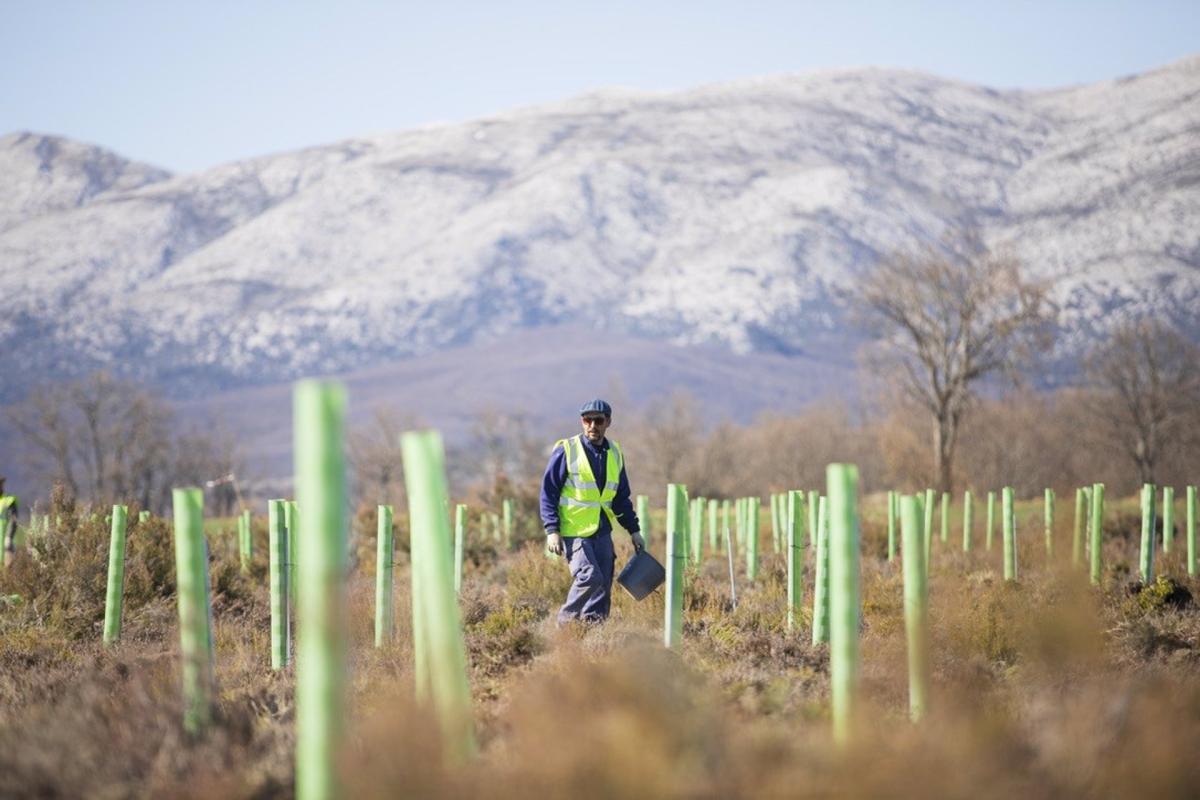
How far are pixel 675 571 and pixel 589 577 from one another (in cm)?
110

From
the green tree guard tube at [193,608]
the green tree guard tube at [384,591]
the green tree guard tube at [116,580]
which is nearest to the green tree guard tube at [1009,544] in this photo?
the green tree guard tube at [384,591]

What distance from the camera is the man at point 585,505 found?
9516mm

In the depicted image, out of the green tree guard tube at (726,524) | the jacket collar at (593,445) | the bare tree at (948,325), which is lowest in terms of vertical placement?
the green tree guard tube at (726,524)

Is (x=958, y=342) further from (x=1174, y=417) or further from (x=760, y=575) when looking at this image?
(x=760, y=575)

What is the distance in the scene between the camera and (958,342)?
144ft

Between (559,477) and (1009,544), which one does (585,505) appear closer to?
A: (559,477)

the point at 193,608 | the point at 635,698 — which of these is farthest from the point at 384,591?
the point at 635,698

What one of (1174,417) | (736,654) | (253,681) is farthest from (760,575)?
(1174,417)

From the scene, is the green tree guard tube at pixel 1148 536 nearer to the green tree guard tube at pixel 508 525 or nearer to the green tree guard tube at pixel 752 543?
the green tree guard tube at pixel 752 543

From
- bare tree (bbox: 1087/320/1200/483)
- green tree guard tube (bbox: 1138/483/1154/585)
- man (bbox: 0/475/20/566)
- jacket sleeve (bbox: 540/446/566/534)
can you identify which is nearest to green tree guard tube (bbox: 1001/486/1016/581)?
green tree guard tube (bbox: 1138/483/1154/585)

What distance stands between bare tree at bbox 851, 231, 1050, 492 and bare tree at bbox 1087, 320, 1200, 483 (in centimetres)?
1724

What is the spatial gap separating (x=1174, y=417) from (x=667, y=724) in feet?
202

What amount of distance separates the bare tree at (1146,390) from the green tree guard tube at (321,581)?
5808 centimetres

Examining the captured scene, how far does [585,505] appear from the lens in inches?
377
